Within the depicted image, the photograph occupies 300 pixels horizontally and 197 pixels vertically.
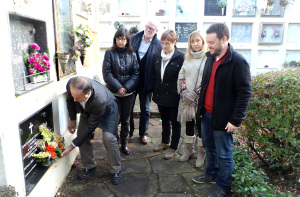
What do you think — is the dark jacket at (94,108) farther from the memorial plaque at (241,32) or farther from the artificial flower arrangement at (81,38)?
the memorial plaque at (241,32)

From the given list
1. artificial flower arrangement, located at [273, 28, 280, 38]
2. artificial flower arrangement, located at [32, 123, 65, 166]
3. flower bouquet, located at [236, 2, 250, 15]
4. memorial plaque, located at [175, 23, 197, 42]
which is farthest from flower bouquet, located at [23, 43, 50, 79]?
artificial flower arrangement, located at [273, 28, 280, 38]

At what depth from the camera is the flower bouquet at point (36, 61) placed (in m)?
1.83

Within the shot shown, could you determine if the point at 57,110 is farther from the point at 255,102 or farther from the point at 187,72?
the point at 255,102

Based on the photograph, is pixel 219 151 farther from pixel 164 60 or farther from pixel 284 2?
pixel 284 2

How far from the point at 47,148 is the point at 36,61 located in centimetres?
75

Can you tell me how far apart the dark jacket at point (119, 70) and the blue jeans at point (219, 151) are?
3.38ft

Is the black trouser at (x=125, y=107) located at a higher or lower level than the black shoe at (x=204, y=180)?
higher

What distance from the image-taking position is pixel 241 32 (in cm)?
605

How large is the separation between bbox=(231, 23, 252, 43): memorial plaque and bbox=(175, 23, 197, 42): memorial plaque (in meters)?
1.00

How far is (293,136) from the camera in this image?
2084 millimetres

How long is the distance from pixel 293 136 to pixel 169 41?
148cm

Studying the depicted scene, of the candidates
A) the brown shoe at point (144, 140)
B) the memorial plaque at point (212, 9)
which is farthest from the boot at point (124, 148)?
the memorial plaque at point (212, 9)

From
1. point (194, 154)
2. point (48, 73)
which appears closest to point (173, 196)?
point (194, 154)

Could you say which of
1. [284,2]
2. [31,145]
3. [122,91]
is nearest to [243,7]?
[284,2]
